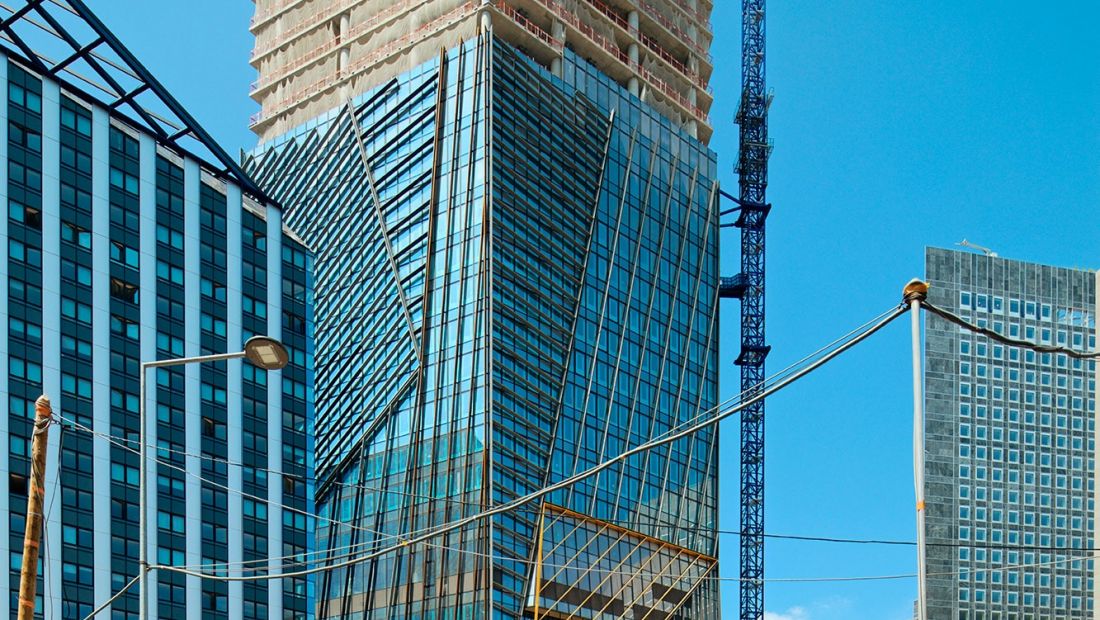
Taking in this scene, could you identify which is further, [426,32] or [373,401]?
[426,32]

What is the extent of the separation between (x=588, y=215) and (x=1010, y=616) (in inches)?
A: 3224

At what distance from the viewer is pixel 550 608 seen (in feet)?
401

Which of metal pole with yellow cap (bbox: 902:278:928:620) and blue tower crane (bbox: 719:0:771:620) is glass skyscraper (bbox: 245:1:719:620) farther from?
metal pole with yellow cap (bbox: 902:278:928:620)

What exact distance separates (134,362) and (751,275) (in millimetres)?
82228

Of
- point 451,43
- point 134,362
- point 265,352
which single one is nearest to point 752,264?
point 451,43

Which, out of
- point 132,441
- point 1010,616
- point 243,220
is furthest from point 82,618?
point 1010,616

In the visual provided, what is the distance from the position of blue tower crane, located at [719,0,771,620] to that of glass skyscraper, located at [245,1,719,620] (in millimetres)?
13319

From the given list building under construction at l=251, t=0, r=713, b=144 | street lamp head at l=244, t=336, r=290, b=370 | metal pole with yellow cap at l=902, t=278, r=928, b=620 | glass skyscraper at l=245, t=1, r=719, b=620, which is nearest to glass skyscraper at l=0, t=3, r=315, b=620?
glass skyscraper at l=245, t=1, r=719, b=620

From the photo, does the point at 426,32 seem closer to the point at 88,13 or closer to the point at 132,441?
the point at 88,13

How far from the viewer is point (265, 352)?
113 ft

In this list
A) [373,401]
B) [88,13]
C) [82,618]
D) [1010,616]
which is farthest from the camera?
[1010,616]

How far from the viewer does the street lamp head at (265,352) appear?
34.4 m

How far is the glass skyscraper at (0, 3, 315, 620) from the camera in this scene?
101562mm

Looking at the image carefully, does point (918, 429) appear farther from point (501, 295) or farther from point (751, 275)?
point (751, 275)
